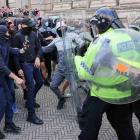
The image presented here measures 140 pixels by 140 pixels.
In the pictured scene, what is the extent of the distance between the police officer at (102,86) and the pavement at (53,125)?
190 cm

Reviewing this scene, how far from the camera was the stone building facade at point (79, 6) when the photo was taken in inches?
631

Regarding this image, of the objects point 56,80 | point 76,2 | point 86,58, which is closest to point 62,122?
point 56,80

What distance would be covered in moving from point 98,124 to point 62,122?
2868 mm

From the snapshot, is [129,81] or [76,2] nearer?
[129,81]

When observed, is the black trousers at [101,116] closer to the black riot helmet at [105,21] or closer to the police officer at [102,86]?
the police officer at [102,86]

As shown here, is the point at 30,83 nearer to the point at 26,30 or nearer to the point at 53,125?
the point at 53,125

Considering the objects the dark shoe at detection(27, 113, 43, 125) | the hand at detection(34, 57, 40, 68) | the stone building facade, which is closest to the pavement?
the dark shoe at detection(27, 113, 43, 125)

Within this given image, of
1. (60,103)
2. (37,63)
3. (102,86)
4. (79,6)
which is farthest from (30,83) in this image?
(79,6)

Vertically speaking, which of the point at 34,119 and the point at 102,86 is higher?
the point at 102,86

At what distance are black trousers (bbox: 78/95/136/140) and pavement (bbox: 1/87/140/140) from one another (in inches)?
73.1

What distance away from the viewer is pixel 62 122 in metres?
7.17

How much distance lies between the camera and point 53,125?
696cm

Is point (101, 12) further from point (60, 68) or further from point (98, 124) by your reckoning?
point (60, 68)

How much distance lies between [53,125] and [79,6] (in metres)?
14.3
